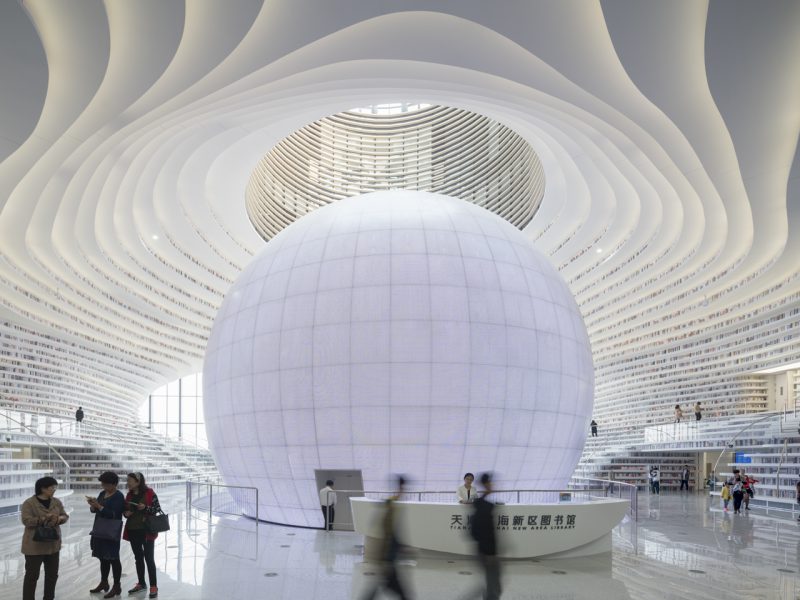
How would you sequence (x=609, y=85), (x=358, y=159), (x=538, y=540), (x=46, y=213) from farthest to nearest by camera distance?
1. (x=358, y=159)
2. (x=46, y=213)
3. (x=609, y=85)
4. (x=538, y=540)

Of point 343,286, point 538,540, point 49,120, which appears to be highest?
point 49,120

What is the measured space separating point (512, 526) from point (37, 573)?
5.73 meters

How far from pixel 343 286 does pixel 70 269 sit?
23155 mm

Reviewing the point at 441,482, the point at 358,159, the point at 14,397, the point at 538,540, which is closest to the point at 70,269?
the point at 14,397

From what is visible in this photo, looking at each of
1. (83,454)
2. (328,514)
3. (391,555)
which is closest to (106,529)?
(391,555)

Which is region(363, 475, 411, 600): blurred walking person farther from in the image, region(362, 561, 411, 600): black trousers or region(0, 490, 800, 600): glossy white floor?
region(0, 490, 800, 600): glossy white floor

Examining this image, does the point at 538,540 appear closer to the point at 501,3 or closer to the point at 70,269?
the point at 501,3

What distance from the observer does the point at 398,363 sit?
11.9 m

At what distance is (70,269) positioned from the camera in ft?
103

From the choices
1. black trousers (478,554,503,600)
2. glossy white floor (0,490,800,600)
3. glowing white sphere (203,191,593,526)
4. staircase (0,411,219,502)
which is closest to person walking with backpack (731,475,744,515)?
glossy white floor (0,490,800,600)

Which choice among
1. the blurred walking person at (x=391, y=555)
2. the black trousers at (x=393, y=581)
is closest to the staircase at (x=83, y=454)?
the blurred walking person at (x=391, y=555)

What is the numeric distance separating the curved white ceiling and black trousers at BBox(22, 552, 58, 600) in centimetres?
622

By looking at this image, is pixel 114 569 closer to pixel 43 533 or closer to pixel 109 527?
pixel 109 527

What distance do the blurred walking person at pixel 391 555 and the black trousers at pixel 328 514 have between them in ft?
19.6
